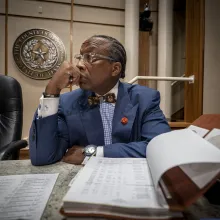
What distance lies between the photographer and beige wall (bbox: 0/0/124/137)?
3414 mm

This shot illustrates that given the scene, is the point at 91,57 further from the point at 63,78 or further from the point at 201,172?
the point at 201,172

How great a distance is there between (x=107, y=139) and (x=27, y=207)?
702mm

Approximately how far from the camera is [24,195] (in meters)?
0.50

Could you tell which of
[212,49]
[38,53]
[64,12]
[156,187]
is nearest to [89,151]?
[156,187]

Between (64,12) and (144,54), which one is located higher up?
(64,12)

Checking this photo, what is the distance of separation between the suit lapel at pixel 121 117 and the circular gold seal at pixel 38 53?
269 cm

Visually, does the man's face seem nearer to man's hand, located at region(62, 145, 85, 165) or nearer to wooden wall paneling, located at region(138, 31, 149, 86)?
man's hand, located at region(62, 145, 85, 165)

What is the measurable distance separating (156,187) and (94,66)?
876mm

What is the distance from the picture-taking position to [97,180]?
0.48m

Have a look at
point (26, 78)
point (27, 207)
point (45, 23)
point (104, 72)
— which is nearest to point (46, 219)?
A: point (27, 207)

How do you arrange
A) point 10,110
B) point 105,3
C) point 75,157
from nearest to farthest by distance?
point 75,157 < point 10,110 < point 105,3

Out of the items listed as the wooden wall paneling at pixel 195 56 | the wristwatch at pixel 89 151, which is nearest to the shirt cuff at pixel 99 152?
the wristwatch at pixel 89 151

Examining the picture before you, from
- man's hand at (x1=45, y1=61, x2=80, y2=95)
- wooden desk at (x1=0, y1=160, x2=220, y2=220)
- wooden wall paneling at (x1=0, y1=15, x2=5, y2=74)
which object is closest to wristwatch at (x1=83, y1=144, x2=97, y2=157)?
wooden desk at (x1=0, y1=160, x2=220, y2=220)

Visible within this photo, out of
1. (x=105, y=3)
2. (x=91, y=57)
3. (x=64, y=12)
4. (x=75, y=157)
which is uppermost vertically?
(x=105, y=3)
